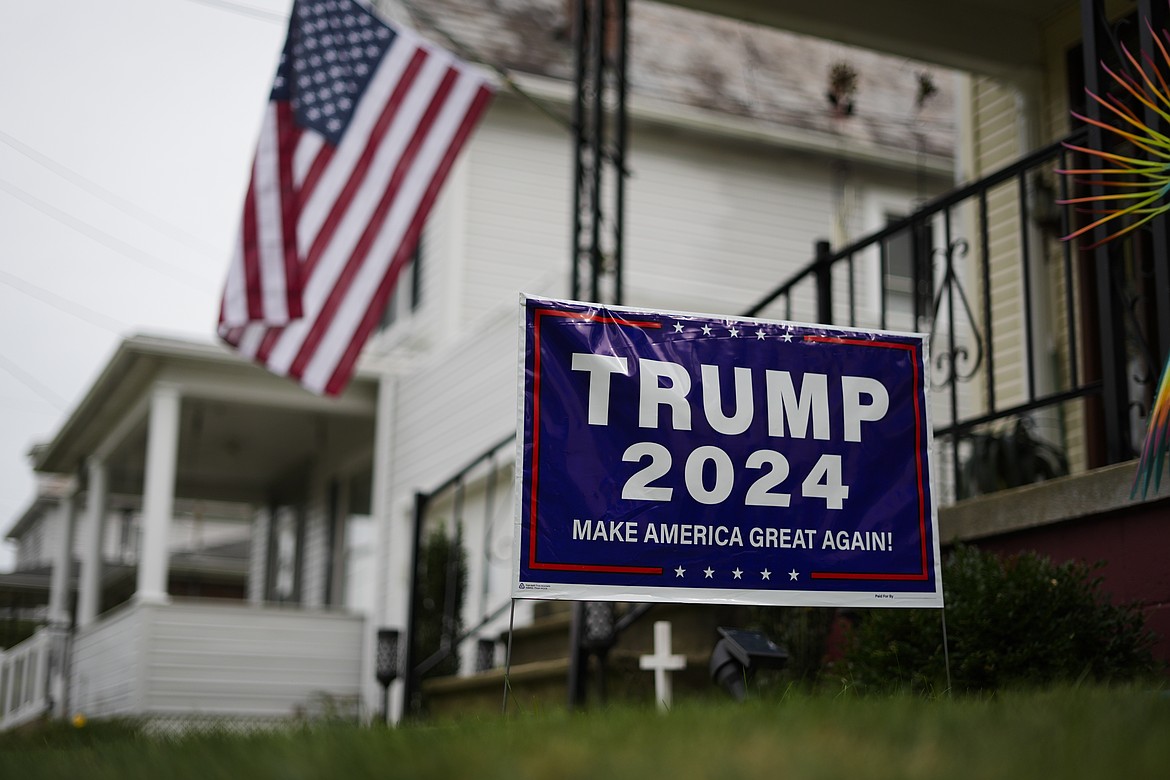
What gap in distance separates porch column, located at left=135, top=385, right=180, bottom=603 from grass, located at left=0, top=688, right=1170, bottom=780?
10.2 metres

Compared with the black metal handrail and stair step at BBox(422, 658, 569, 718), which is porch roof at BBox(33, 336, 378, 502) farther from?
stair step at BBox(422, 658, 569, 718)

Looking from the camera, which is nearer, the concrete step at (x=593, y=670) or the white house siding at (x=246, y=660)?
the concrete step at (x=593, y=670)

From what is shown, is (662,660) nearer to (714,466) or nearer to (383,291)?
(714,466)

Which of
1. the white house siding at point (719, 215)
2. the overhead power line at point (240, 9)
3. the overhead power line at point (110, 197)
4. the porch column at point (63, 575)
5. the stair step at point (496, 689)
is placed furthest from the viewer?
the overhead power line at point (110, 197)

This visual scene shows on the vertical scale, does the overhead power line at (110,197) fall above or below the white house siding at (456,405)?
above

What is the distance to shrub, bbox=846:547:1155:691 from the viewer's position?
4047 mm

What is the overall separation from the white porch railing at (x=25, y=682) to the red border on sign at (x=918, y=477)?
12931 mm

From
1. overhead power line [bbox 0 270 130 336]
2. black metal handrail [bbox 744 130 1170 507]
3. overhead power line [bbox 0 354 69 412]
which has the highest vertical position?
overhead power line [bbox 0 270 130 336]

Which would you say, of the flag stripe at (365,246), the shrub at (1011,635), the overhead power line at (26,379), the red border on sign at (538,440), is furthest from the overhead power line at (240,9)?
the overhead power line at (26,379)

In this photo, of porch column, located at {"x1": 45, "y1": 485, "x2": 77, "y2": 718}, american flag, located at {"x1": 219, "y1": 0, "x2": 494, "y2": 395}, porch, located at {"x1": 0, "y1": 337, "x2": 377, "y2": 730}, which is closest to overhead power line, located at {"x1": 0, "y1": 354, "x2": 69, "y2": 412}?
porch, located at {"x1": 0, "y1": 337, "x2": 377, "y2": 730}

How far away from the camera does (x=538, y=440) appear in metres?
3.76

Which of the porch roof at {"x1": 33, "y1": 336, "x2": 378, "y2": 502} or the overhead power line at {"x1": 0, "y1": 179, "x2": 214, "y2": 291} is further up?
the overhead power line at {"x1": 0, "y1": 179, "x2": 214, "y2": 291}

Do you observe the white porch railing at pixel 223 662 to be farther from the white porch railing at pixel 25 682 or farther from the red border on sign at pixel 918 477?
the red border on sign at pixel 918 477

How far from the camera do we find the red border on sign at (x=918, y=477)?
12.9 ft
